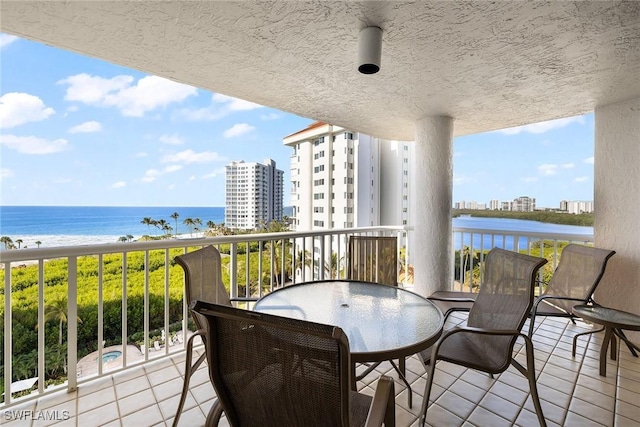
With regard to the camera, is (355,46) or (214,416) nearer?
(214,416)

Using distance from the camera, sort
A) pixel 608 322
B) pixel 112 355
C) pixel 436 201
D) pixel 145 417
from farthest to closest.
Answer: pixel 112 355 → pixel 436 201 → pixel 608 322 → pixel 145 417

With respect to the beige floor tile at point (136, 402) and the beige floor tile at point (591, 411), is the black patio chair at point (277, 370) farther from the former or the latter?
the beige floor tile at point (591, 411)

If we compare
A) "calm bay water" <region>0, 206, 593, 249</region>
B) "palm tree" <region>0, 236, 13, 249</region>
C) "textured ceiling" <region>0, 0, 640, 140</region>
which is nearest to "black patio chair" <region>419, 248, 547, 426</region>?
"textured ceiling" <region>0, 0, 640, 140</region>

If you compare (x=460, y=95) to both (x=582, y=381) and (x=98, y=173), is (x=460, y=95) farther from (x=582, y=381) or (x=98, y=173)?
(x=98, y=173)

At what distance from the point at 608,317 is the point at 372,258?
2.05m

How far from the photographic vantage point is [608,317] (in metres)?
2.49

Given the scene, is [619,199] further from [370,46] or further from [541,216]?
[370,46]

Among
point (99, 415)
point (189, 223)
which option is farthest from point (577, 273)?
point (189, 223)

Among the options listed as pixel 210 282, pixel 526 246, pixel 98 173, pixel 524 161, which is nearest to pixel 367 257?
pixel 210 282

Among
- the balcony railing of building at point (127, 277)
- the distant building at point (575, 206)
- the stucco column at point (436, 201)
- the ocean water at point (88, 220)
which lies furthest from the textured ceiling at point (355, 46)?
the ocean water at point (88, 220)

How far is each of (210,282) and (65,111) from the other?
31414 mm

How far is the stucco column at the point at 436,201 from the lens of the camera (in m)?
3.78

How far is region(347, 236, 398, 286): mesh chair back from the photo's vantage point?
3223 mm

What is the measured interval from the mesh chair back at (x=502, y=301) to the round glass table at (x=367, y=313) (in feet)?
1.43
